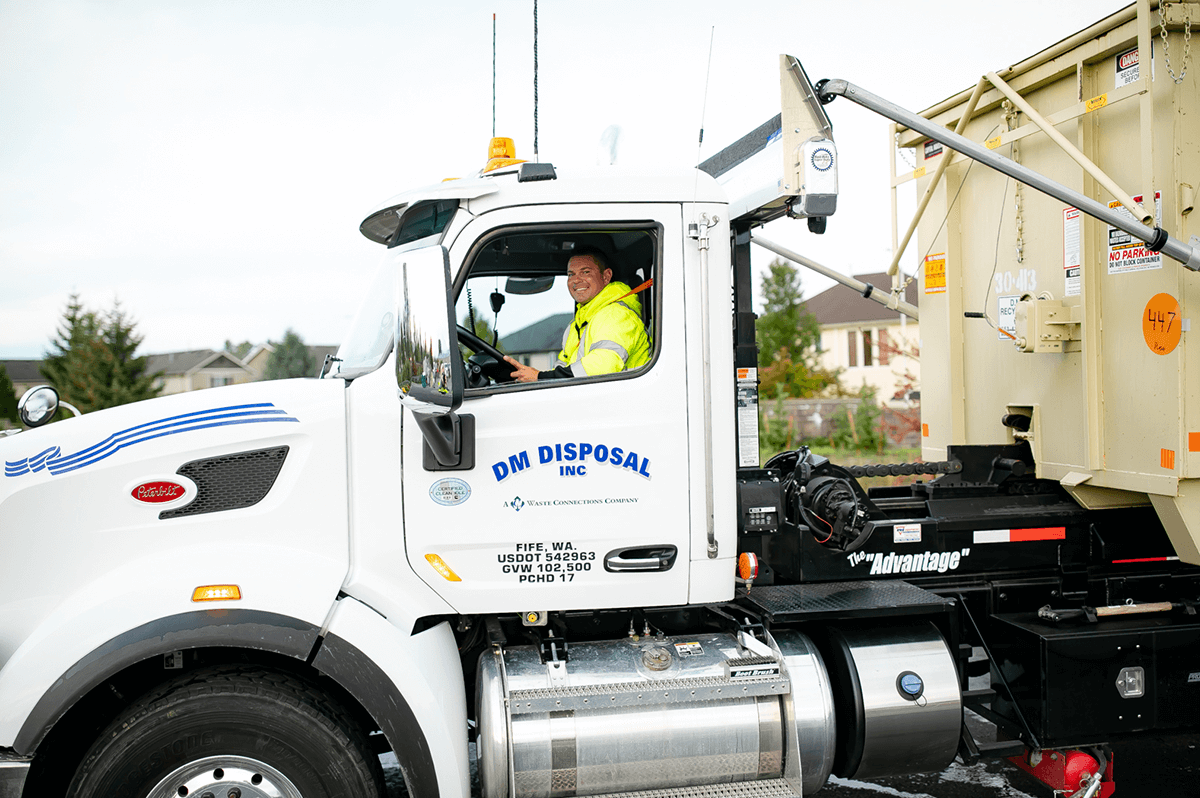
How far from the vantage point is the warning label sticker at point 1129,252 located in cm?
383

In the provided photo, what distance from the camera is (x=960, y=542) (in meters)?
4.25

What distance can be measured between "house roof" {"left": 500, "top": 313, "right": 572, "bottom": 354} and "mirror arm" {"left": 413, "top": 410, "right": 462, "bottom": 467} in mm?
751

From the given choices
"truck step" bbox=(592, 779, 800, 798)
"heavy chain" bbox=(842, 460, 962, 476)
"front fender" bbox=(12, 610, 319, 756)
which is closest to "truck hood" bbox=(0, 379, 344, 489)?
"front fender" bbox=(12, 610, 319, 756)

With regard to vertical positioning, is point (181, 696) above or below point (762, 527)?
below

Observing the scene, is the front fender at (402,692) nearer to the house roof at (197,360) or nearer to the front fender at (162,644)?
the front fender at (162,644)

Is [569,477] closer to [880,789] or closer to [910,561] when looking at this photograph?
[910,561]

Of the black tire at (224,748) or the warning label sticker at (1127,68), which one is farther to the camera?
the warning label sticker at (1127,68)

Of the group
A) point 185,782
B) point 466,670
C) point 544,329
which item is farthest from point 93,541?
point 544,329

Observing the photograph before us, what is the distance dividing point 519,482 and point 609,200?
116 centimetres

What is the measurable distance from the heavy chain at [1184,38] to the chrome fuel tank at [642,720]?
120 inches

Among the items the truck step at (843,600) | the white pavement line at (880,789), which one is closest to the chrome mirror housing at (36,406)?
the truck step at (843,600)

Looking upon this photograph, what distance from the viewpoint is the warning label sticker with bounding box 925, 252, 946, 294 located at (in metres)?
5.28

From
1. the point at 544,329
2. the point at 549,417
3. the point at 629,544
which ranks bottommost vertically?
the point at 629,544

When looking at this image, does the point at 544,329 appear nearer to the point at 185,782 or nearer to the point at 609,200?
the point at 609,200
